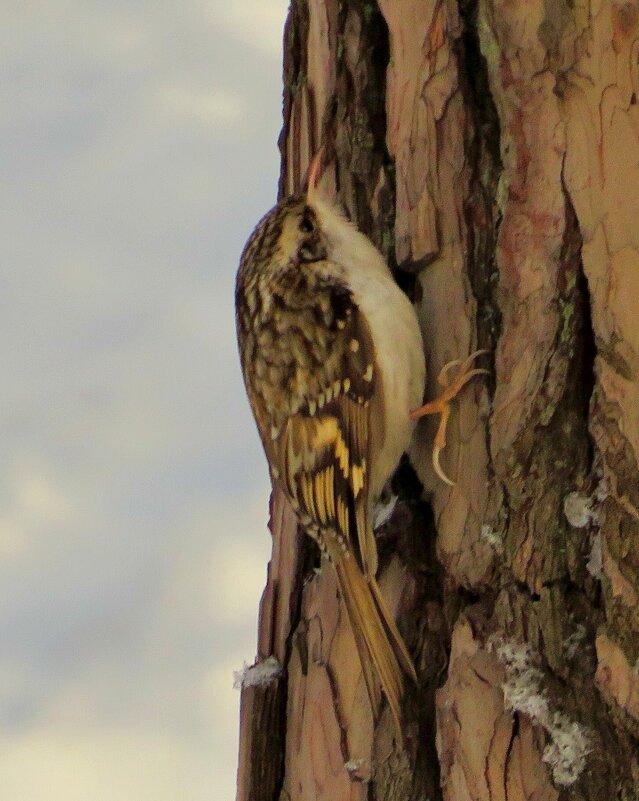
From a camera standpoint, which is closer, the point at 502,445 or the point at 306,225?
the point at 502,445

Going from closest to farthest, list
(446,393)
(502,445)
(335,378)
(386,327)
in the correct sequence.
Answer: (502,445), (446,393), (386,327), (335,378)

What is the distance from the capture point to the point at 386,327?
5.32 feet

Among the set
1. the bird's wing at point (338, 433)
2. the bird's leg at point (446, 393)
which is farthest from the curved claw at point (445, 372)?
the bird's wing at point (338, 433)

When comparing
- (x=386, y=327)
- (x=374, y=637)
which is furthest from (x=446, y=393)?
(x=374, y=637)

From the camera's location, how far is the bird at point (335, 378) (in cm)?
155

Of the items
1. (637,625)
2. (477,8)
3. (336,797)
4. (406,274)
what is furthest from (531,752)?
(477,8)

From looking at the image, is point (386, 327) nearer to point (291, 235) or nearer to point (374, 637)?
point (291, 235)

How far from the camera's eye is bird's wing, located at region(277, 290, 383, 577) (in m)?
1.65

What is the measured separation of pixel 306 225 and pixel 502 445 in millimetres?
540

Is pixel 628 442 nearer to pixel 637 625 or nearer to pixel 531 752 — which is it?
pixel 637 625

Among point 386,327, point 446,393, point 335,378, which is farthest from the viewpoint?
point 335,378

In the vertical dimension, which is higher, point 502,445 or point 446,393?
point 446,393

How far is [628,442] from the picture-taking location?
128cm

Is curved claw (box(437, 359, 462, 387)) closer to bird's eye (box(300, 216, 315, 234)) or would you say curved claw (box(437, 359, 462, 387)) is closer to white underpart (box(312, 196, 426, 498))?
white underpart (box(312, 196, 426, 498))
